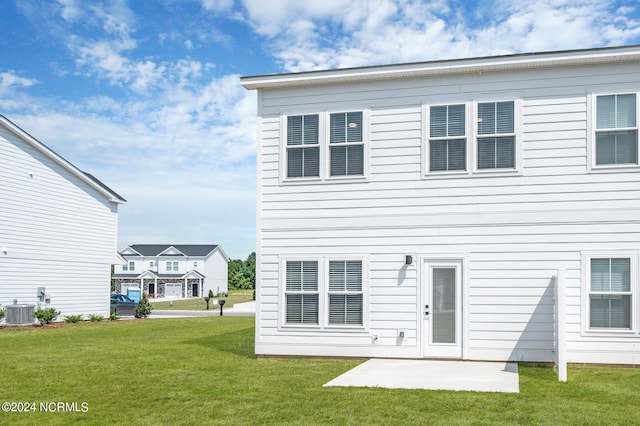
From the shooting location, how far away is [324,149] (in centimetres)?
1357

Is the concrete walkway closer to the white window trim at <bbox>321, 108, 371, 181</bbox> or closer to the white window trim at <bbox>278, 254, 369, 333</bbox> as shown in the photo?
the white window trim at <bbox>278, 254, 369, 333</bbox>

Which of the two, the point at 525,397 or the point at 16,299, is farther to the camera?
the point at 16,299

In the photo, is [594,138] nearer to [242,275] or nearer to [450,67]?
[450,67]

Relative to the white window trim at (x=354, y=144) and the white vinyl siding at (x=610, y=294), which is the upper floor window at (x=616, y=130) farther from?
the white window trim at (x=354, y=144)

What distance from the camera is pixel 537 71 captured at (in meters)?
12.6

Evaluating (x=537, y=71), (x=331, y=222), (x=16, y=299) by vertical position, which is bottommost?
(x=16, y=299)

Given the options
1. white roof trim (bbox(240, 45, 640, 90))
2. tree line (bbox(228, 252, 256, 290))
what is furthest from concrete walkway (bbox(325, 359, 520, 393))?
tree line (bbox(228, 252, 256, 290))

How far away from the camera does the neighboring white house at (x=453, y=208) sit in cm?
1214

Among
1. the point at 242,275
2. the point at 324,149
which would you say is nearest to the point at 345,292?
the point at 324,149

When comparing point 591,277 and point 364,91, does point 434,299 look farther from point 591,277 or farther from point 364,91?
point 364,91

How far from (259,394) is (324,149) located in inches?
229

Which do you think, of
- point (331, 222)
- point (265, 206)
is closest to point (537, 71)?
point (331, 222)

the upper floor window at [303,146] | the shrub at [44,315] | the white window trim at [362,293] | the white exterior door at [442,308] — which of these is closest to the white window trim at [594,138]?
the white exterior door at [442,308]

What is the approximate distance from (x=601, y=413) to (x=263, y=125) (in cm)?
874
